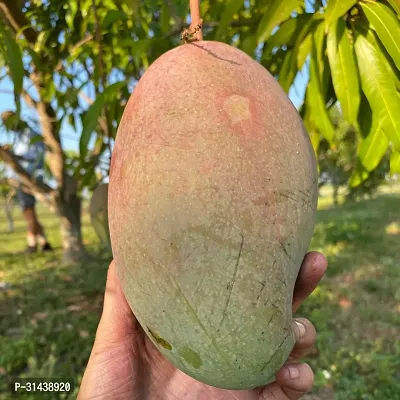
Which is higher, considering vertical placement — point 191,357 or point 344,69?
point 344,69

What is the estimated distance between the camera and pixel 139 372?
1198mm

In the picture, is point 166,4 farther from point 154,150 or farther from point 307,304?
point 307,304

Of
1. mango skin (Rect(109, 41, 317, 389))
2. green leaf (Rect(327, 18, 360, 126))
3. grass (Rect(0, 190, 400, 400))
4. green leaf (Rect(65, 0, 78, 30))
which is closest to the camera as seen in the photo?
mango skin (Rect(109, 41, 317, 389))

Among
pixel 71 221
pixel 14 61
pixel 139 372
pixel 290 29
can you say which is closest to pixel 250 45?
pixel 290 29

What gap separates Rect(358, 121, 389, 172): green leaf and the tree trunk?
346cm

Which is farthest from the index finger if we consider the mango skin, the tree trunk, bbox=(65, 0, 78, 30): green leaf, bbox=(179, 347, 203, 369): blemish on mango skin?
the tree trunk

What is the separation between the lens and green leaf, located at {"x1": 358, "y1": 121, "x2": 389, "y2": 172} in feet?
3.69

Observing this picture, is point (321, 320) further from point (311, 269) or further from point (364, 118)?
point (311, 269)

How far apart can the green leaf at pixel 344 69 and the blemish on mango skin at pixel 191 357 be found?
0.66 m

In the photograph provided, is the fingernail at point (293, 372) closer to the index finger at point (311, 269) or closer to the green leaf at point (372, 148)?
the index finger at point (311, 269)

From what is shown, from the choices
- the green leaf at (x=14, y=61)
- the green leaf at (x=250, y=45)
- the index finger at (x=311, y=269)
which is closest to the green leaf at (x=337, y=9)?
the green leaf at (x=250, y=45)

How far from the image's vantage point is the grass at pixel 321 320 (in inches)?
95.5

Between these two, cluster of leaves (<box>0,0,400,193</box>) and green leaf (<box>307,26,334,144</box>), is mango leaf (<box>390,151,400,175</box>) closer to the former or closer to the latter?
cluster of leaves (<box>0,0,400,193</box>)

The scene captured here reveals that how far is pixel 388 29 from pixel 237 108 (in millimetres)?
447
